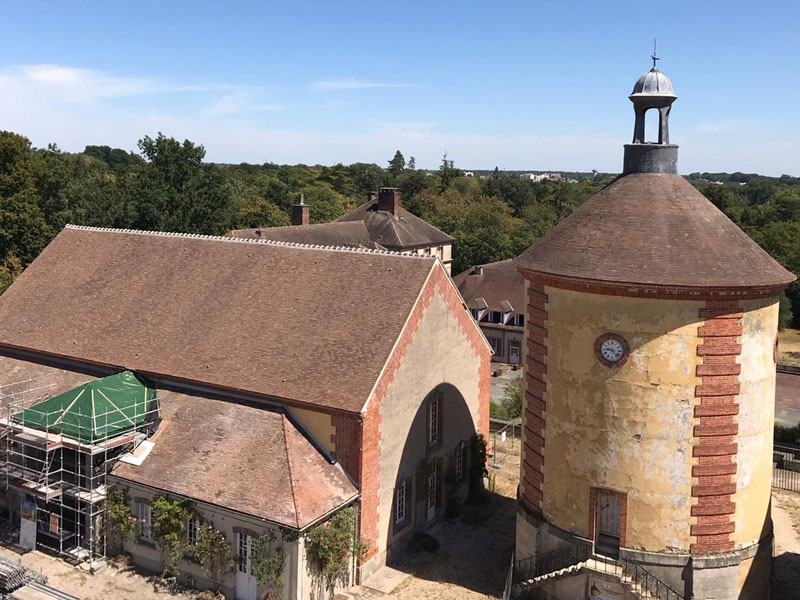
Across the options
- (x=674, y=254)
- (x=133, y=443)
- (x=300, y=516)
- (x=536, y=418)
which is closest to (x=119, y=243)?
(x=133, y=443)

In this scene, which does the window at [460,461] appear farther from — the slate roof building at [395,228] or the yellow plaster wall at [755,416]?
the slate roof building at [395,228]

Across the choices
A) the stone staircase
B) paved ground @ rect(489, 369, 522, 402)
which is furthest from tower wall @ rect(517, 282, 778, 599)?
paved ground @ rect(489, 369, 522, 402)

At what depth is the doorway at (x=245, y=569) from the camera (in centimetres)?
2088

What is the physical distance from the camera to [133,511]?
2278 cm

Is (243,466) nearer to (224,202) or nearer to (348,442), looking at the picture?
(348,442)

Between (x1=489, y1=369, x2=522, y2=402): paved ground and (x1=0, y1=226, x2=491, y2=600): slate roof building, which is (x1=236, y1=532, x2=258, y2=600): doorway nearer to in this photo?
(x1=0, y1=226, x2=491, y2=600): slate roof building

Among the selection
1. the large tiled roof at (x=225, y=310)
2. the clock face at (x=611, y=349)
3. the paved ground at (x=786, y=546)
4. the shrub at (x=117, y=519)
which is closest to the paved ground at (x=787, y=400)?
the paved ground at (x=786, y=546)

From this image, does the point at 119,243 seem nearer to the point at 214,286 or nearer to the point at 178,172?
the point at 214,286

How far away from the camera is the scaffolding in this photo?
22750 millimetres

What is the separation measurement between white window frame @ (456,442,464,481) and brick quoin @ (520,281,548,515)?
617 centimetres

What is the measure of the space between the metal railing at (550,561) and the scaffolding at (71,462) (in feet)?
41.5

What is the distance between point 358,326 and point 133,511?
9.13m

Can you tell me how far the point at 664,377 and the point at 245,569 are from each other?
42.3 ft

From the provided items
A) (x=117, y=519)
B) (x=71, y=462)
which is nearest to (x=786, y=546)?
(x=117, y=519)
